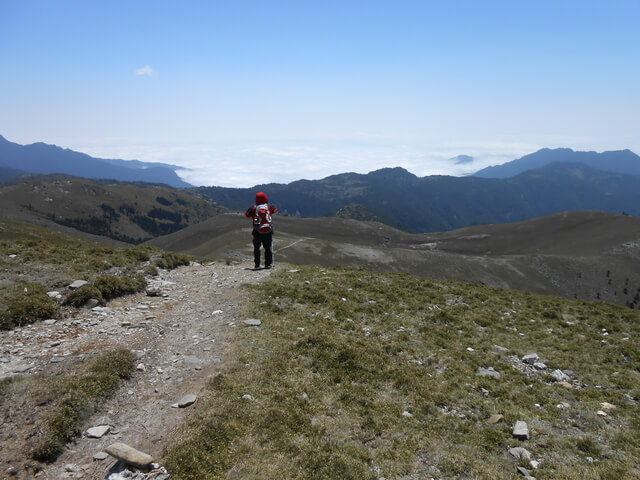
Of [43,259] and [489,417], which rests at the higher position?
[43,259]

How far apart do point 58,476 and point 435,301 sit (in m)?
20.3

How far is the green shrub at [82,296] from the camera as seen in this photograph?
15.8 metres

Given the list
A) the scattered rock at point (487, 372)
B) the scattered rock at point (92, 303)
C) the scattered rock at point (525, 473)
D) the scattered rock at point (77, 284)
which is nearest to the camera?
the scattered rock at point (525, 473)

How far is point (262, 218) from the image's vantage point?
24.5m

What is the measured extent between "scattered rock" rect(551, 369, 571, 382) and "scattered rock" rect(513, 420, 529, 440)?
499 cm

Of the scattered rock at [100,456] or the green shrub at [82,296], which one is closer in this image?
the scattered rock at [100,456]

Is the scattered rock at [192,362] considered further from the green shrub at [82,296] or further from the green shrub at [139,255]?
the green shrub at [139,255]

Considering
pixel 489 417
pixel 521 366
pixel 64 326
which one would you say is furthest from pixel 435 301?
pixel 64 326

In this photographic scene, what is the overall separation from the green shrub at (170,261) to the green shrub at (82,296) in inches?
327

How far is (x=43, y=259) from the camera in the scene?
21.2 m

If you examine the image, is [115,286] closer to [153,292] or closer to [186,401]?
[153,292]

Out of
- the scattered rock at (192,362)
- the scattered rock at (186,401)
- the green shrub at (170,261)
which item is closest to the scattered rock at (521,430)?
the scattered rock at (186,401)

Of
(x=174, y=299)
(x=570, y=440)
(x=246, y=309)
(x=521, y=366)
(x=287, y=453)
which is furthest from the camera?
(x=174, y=299)

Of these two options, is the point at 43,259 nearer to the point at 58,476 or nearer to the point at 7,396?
the point at 7,396
